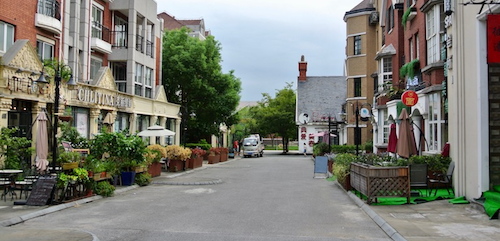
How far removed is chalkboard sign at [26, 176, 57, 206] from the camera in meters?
11.6

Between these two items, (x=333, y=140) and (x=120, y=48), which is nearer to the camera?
(x=120, y=48)

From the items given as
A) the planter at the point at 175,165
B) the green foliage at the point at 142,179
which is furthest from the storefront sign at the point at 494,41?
the planter at the point at 175,165

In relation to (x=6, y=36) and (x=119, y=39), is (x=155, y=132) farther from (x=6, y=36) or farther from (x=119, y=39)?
(x=6, y=36)

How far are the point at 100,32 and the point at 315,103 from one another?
3524 centimetres

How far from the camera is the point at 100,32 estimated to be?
84.3ft

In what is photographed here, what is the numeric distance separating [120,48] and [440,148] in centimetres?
1890

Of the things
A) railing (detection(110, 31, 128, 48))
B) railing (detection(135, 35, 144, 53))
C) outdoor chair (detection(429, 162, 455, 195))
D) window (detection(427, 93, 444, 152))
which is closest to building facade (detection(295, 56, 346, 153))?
railing (detection(135, 35, 144, 53))

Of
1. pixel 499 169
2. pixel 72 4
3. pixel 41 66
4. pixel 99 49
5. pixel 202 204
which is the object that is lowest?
pixel 202 204

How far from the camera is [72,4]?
22.3 meters

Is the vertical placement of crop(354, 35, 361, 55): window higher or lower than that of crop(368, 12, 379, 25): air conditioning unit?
lower

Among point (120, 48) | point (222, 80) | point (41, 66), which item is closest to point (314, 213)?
point (41, 66)

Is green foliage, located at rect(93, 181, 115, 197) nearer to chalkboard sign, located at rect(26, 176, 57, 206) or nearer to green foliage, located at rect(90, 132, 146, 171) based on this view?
chalkboard sign, located at rect(26, 176, 57, 206)

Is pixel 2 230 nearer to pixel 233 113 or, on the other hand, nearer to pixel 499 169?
pixel 499 169

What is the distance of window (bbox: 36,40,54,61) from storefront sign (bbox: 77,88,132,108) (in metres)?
2.06
